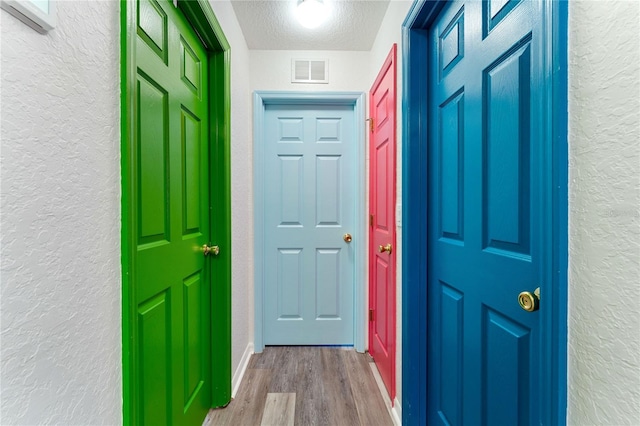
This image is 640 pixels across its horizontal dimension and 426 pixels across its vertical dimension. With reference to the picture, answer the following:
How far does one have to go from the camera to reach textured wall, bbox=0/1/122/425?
51 cm

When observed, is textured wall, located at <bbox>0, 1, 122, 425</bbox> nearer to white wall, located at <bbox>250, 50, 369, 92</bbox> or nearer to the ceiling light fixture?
the ceiling light fixture

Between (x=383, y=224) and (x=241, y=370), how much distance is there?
1371 mm

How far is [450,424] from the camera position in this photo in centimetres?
119

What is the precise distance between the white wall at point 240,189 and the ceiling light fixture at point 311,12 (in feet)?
1.40

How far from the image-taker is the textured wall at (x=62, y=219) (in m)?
0.51

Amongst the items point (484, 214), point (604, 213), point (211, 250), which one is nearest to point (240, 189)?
point (211, 250)

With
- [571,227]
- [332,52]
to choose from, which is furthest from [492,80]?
[332,52]

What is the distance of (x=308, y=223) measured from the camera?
7.71 feet

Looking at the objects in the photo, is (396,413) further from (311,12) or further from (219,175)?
(311,12)

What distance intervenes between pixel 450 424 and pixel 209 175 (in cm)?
163

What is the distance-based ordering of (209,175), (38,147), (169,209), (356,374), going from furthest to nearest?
(356,374) → (209,175) → (169,209) → (38,147)

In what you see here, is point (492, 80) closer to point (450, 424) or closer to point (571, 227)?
point (571, 227)

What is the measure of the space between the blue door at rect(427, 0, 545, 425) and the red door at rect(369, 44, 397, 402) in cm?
29

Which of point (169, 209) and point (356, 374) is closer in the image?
point (169, 209)
